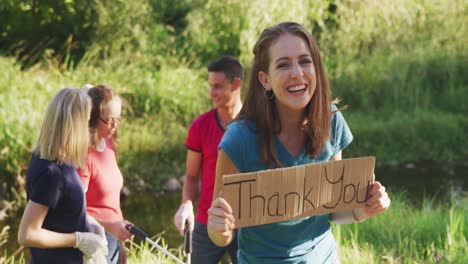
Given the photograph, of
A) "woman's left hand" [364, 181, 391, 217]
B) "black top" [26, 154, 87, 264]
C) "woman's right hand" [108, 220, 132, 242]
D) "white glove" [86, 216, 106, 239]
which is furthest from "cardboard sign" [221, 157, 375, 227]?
"woman's right hand" [108, 220, 132, 242]

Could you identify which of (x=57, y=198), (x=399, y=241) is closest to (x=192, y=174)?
(x=57, y=198)

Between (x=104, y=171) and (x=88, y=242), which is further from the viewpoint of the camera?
(x=104, y=171)

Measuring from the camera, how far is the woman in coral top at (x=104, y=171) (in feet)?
11.5

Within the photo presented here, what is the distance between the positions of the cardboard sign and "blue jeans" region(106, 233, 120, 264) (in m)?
1.51

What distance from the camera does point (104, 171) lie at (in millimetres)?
3559

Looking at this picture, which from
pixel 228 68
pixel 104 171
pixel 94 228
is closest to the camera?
pixel 94 228

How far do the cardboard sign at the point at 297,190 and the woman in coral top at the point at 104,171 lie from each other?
4.42 feet

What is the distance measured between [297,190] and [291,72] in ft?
1.11

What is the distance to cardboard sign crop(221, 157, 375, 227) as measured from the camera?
2.18m

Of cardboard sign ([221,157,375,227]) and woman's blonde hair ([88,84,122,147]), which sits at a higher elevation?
woman's blonde hair ([88,84,122,147])

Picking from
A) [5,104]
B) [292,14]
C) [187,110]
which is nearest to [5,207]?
[5,104]

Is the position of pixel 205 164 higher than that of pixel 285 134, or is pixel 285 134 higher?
pixel 285 134

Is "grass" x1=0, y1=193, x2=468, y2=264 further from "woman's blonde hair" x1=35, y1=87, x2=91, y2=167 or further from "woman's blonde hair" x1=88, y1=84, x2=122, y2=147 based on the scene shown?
"woman's blonde hair" x1=35, y1=87, x2=91, y2=167

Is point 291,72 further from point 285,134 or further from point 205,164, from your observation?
point 205,164
